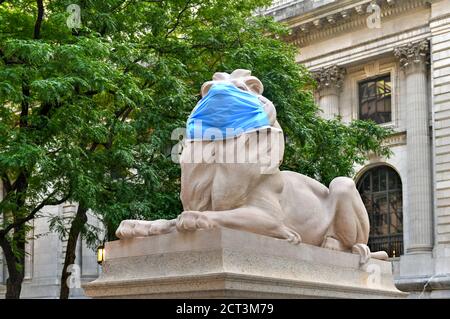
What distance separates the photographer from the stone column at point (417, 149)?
33.3m

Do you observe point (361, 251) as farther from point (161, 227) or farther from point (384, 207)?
point (384, 207)

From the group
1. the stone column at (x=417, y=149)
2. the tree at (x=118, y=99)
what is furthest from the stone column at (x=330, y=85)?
the tree at (x=118, y=99)

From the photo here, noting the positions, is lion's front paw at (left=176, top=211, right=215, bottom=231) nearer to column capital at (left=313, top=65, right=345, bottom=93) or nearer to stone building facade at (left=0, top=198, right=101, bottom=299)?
column capital at (left=313, top=65, right=345, bottom=93)

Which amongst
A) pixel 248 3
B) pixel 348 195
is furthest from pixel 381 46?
pixel 348 195

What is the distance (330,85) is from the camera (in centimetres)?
3759

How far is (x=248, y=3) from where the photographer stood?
2431 cm

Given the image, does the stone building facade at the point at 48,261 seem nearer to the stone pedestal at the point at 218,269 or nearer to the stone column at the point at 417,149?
the stone column at the point at 417,149

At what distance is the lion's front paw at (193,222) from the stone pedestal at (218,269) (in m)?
0.08

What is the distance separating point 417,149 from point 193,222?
27.3 meters
